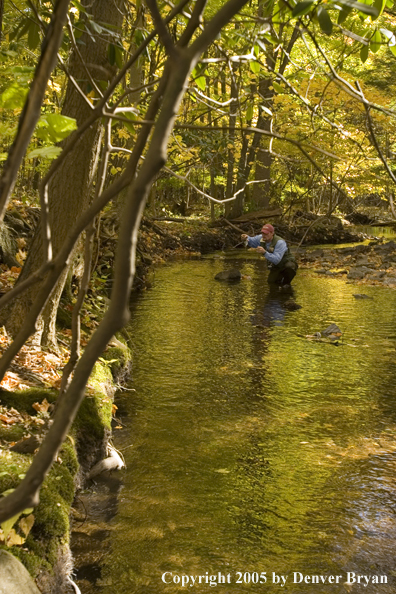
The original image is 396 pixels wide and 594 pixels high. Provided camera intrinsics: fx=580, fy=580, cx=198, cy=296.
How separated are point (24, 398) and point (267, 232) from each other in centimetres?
859

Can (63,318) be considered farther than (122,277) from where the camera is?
Yes

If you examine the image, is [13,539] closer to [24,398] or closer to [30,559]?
[30,559]

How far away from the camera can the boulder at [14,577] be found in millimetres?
2395

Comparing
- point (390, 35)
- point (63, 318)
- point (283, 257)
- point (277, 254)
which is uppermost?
point (390, 35)

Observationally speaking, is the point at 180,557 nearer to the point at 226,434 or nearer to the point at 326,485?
the point at 326,485

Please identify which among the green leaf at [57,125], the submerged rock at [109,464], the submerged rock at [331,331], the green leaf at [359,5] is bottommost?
the submerged rock at [109,464]

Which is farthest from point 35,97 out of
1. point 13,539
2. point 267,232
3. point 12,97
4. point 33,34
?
point 267,232

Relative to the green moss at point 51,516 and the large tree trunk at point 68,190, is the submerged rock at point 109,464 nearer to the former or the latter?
the green moss at point 51,516

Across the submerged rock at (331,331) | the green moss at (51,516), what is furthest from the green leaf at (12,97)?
the submerged rock at (331,331)

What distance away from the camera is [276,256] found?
40.3 ft

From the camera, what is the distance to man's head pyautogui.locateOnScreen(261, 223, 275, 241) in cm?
1211

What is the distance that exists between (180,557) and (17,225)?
6431 millimetres

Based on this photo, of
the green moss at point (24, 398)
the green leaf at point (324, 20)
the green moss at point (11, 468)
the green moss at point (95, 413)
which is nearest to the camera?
the green leaf at point (324, 20)

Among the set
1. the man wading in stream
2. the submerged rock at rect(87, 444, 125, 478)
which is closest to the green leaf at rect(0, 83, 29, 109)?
the submerged rock at rect(87, 444, 125, 478)
